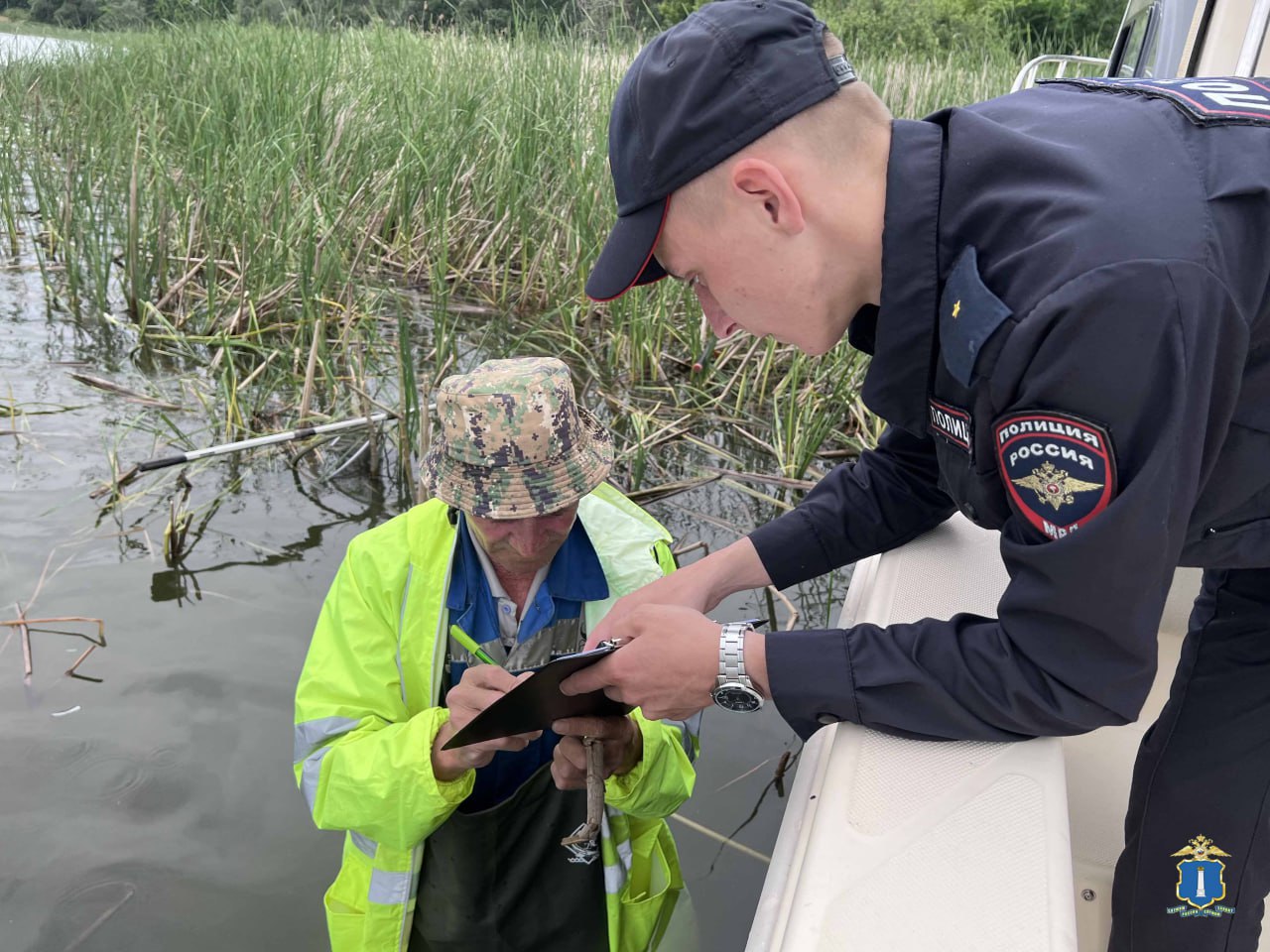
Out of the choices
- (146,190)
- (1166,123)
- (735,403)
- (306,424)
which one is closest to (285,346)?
(306,424)

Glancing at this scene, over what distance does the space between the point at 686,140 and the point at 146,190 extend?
5436 millimetres

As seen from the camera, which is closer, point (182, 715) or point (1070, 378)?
point (1070, 378)

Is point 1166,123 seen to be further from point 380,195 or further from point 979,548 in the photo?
point 380,195

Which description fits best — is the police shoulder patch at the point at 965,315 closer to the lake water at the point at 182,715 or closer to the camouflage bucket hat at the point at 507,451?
the camouflage bucket hat at the point at 507,451

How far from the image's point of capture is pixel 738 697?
1.46m

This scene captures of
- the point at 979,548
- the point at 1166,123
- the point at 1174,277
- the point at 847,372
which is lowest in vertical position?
the point at 847,372

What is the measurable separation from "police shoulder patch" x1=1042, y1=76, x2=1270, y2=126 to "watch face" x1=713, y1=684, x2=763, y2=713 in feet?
2.91

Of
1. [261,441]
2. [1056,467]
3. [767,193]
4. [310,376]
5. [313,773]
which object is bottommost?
[261,441]

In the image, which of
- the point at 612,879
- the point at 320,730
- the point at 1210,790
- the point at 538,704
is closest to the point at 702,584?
the point at 538,704

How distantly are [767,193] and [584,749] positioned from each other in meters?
0.98

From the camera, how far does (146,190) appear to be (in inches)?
228

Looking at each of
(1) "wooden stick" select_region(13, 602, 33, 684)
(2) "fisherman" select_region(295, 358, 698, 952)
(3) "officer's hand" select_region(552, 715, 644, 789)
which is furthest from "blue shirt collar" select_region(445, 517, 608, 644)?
(1) "wooden stick" select_region(13, 602, 33, 684)

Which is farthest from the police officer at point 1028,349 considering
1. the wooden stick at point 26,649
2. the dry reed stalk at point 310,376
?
the dry reed stalk at point 310,376

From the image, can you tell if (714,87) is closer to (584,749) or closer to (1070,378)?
(1070,378)
